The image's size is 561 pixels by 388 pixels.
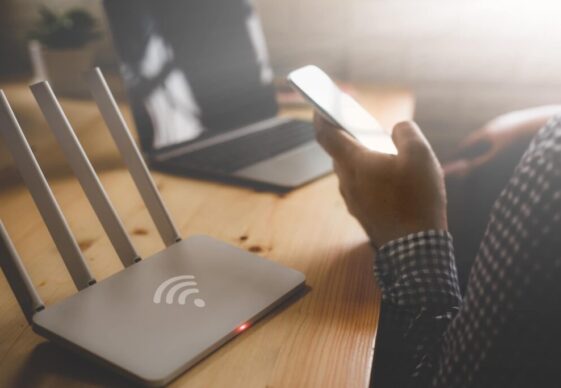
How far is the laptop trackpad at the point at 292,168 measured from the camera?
30.4 inches

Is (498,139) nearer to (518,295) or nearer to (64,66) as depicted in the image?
(518,295)

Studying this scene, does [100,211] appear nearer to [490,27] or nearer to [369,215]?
[369,215]

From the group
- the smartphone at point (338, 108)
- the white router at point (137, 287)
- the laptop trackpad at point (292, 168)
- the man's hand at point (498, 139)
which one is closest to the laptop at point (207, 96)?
the laptop trackpad at point (292, 168)

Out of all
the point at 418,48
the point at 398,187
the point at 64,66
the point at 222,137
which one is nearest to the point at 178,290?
the point at 398,187

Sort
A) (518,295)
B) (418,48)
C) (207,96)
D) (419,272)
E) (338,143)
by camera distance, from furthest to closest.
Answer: (418,48) < (207,96) < (338,143) < (419,272) < (518,295)

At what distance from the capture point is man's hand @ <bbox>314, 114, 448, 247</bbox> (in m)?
0.54

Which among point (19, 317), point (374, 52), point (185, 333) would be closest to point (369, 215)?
point (185, 333)

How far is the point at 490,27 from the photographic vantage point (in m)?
1.44

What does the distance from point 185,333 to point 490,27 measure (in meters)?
1.34

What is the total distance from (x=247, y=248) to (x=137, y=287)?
0.15 m

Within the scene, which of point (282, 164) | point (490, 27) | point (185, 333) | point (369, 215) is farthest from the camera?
point (490, 27)

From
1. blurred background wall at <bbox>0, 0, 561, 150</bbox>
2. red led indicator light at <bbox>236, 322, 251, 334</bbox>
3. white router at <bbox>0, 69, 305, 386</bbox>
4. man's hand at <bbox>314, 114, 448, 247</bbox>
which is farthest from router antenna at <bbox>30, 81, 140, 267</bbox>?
blurred background wall at <bbox>0, 0, 561, 150</bbox>

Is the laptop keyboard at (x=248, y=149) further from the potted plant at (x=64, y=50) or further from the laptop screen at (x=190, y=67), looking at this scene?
the potted plant at (x=64, y=50)

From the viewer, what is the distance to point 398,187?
55 cm
